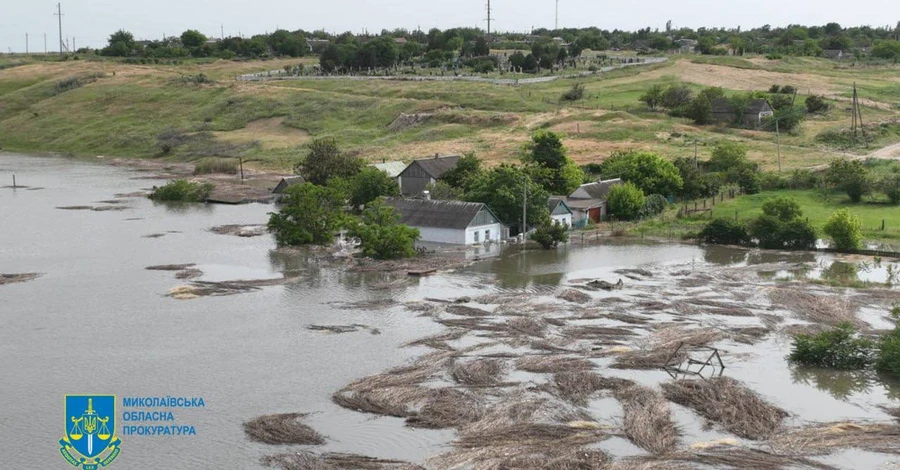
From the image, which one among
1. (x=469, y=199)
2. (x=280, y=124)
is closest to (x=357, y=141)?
(x=280, y=124)

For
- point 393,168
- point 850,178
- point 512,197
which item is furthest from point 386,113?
point 850,178

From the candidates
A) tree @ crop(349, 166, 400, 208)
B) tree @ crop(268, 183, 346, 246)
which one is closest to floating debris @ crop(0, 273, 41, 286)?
tree @ crop(268, 183, 346, 246)

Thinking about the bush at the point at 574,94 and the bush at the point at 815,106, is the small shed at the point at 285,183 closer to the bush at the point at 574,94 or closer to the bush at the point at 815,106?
the bush at the point at 574,94

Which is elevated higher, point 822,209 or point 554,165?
point 554,165

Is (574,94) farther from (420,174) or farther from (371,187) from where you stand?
(371,187)

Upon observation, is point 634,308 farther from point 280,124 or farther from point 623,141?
point 280,124
